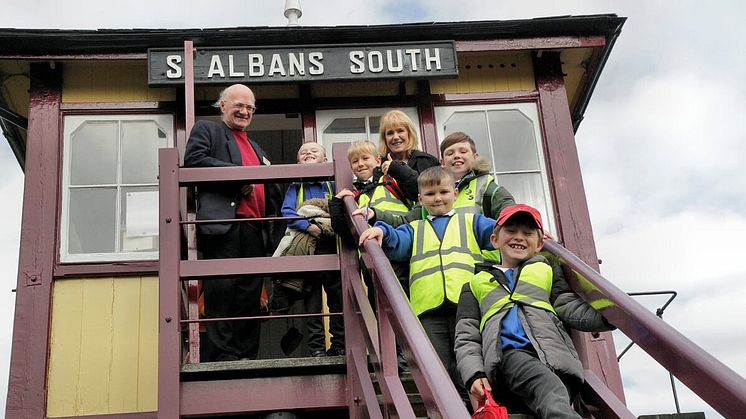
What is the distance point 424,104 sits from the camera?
7.28m

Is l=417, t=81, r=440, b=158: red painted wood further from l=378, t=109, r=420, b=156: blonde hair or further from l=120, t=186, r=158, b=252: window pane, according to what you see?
l=120, t=186, r=158, b=252: window pane

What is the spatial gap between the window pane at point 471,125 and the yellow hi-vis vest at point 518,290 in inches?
139

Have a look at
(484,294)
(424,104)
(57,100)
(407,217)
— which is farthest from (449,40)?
(484,294)

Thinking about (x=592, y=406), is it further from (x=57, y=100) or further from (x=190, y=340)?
(x=57, y=100)

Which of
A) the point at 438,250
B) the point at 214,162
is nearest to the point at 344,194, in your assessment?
the point at 438,250

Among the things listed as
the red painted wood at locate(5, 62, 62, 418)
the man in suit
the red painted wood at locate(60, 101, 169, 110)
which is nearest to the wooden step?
the man in suit

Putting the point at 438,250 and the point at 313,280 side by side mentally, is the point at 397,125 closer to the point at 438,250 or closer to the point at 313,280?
the point at 313,280

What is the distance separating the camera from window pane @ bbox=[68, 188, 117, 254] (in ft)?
21.6

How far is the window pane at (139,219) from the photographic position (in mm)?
6652

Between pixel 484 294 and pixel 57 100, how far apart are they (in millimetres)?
4660

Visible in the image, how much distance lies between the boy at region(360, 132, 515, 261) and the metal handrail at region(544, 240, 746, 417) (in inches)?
35.4

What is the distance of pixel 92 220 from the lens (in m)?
6.72

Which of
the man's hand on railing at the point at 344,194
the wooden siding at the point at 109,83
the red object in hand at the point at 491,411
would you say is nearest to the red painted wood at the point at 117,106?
the wooden siding at the point at 109,83

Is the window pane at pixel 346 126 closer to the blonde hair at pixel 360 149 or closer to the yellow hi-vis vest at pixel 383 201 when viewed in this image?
the blonde hair at pixel 360 149
